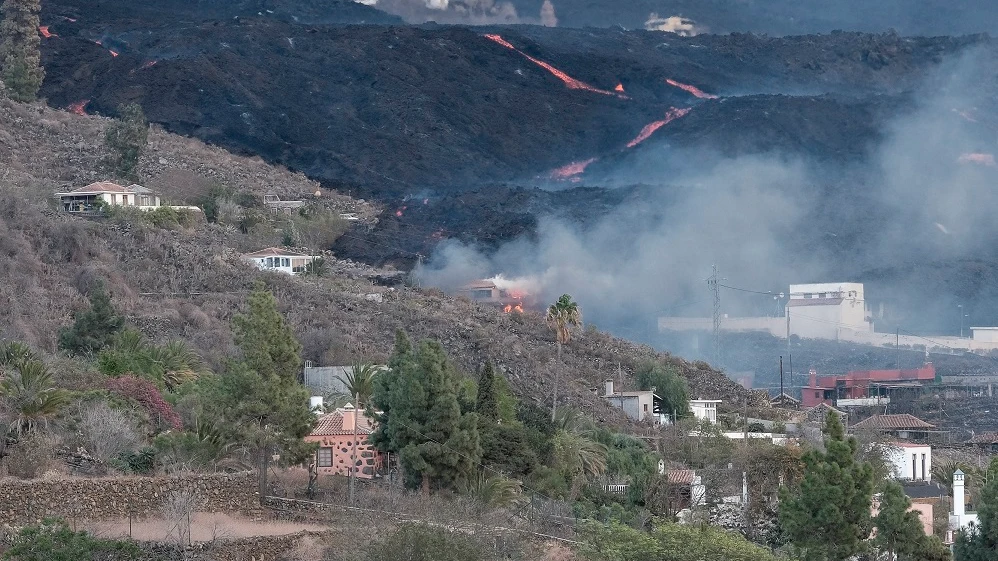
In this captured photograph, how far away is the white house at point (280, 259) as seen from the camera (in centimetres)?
10994

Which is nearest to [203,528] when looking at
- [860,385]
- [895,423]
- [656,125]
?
[895,423]

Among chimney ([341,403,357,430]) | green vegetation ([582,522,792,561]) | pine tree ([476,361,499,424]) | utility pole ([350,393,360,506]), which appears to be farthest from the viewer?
pine tree ([476,361,499,424])

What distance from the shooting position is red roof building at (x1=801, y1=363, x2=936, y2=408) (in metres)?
117

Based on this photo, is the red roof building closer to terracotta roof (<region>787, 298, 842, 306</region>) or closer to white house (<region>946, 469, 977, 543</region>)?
terracotta roof (<region>787, 298, 842, 306</region>)

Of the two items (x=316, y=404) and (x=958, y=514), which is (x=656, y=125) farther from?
(x=316, y=404)

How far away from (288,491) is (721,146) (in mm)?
137313

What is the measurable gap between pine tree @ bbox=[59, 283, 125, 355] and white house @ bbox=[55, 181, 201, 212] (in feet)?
130

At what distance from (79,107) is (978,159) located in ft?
296

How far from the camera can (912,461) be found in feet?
251

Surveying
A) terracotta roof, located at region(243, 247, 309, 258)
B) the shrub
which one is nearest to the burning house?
terracotta roof, located at region(243, 247, 309, 258)

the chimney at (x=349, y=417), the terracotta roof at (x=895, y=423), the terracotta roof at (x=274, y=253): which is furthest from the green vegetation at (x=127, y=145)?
the chimney at (x=349, y=417)

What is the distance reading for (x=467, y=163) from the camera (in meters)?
175

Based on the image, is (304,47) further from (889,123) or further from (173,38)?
(889,123)

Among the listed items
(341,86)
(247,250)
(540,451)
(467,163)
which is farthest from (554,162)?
(540,451)
